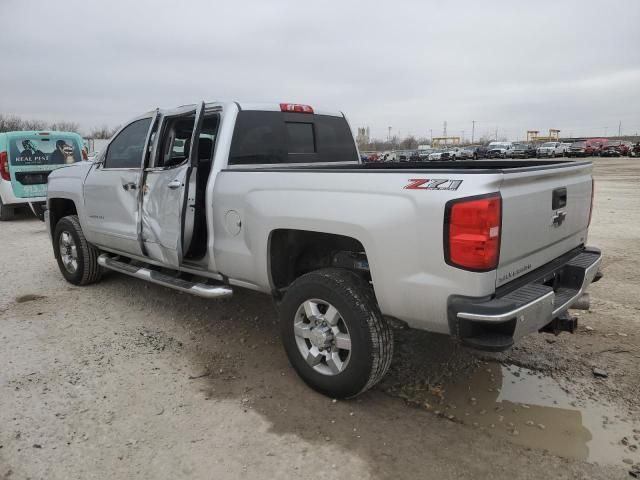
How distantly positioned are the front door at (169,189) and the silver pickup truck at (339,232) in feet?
0.05

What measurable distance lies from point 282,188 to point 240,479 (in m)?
1.78

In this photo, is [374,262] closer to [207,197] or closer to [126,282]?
[207,197]

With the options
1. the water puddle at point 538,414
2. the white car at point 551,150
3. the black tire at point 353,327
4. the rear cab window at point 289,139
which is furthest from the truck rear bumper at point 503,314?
the white car at point 551,150

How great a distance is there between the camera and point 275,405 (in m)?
3.28

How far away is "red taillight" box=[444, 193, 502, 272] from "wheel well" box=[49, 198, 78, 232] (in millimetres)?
5089

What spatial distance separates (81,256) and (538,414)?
16.2ft

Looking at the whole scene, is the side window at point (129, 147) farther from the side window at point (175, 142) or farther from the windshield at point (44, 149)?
the windshield at point (44, 149)

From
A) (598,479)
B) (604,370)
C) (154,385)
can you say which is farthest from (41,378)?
(604,370)

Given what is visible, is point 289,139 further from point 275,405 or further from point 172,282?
point 275,405

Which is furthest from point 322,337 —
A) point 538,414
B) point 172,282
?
point 172,282

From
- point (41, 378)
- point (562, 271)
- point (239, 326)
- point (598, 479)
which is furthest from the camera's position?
point (239, 326)

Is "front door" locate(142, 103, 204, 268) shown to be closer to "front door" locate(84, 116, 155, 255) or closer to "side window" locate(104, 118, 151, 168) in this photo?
"front door" locate(84, 116, 155, 255)

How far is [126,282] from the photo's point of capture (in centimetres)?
608

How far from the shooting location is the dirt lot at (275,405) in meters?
2.68
